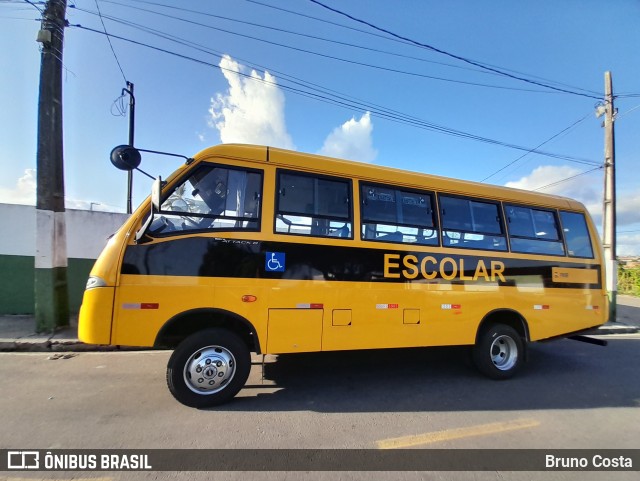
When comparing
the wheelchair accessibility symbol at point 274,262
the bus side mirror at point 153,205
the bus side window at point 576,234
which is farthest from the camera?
the bus side window at point 576,234

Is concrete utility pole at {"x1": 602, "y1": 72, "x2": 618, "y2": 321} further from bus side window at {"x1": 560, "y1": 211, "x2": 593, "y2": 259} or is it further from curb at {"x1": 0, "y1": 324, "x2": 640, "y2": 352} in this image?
bus side window at {"x1": 560, "y1": 211, "x2": 593, "y2": 259}

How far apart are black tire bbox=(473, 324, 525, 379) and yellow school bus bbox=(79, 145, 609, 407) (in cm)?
2

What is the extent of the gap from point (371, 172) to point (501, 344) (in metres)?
3.47

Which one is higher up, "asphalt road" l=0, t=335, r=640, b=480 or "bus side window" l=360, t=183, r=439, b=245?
"bus side window" l=360, t=183, r=439, b=245

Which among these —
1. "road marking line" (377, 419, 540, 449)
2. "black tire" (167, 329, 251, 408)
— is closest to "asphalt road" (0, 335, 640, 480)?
"road marking line" (377, 419, 540, 449)

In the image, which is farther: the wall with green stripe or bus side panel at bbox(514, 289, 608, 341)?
the wall with green stripe

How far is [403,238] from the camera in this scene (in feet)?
15.0

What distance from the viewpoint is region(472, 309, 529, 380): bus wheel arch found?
502cm

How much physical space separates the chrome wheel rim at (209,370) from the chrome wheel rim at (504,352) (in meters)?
3.98

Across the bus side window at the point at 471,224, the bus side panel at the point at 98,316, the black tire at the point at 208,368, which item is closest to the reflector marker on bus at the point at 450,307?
the bus side window at the point at 471,224

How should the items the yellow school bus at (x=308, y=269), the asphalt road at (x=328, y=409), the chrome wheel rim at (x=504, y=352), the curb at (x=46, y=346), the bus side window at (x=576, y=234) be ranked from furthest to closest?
1. the curb at (x=46, y=346)
2. the bus side window at (x=576, y=234)
3. the chrome wheel rim at (x=504, y=352)
4. the yellow school bus at (x=308, y=269)
5. the asphalt road at (x=328, y=409)

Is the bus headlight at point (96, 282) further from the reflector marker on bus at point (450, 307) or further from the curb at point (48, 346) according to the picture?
the reflector marker on bus at point (450, 307)

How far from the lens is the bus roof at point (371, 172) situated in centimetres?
396

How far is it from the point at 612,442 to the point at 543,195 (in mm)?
3724
